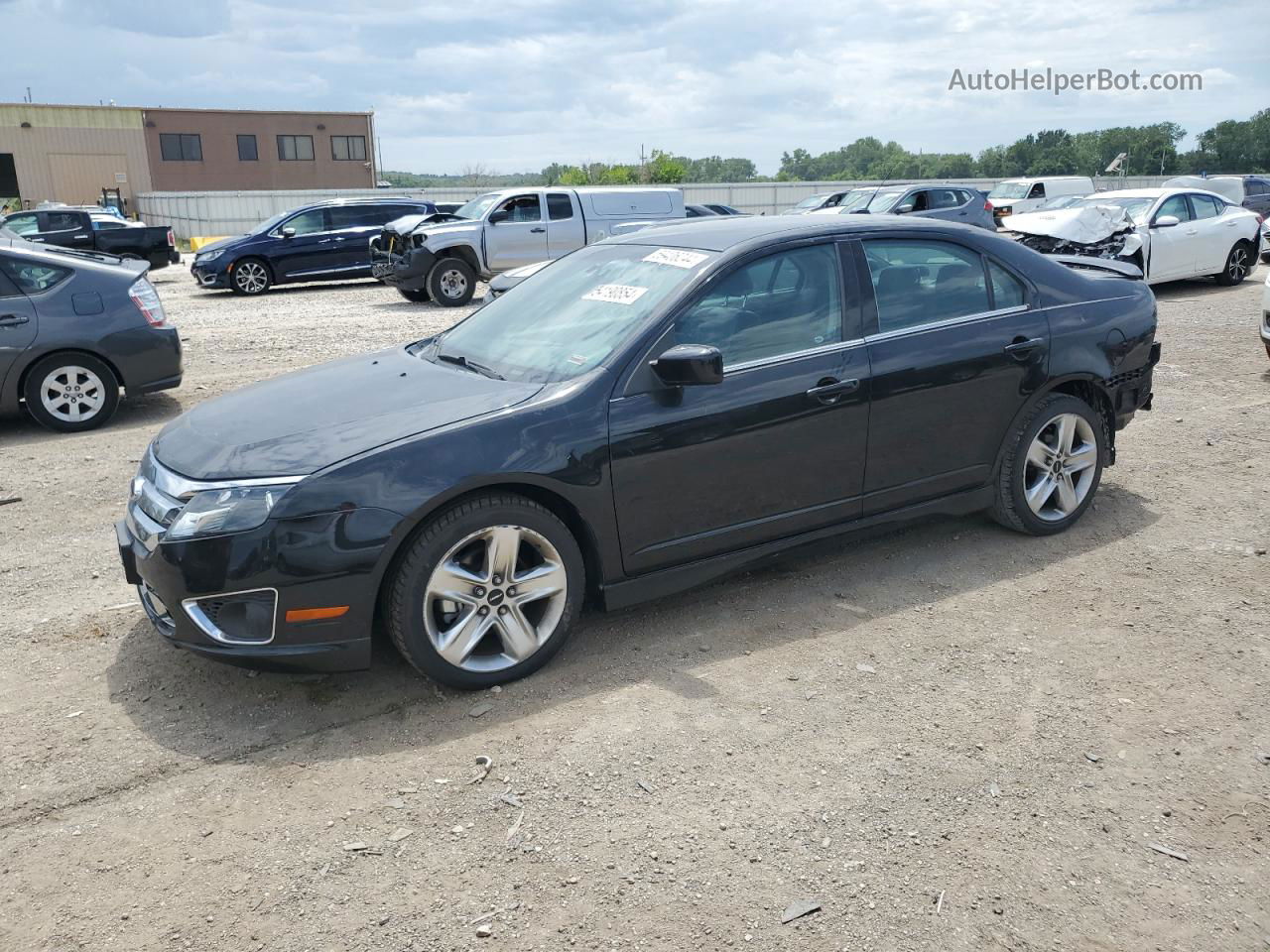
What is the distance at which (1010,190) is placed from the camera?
28672 mm

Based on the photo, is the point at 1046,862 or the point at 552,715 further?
the point at 552,715

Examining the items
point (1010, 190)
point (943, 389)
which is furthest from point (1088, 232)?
point (1010, 190)

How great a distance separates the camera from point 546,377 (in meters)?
4.32

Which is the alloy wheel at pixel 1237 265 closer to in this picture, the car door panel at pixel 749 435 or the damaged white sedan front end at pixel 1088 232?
the damaged white sedan front end at pixel 1088 232

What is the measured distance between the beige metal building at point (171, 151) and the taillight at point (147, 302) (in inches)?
1973

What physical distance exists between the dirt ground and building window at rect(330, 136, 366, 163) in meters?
62.1

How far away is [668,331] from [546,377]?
0.52 m

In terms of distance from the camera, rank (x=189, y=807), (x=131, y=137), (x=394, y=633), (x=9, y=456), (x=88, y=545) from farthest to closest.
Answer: (x=131, y=137) < (x=9, y=456) < (x=88, y=545) < (x=394, y=633) < (x=189, y=807)

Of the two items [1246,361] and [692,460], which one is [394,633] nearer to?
[692,460]

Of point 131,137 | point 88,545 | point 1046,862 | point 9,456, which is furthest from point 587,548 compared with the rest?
point 131,137

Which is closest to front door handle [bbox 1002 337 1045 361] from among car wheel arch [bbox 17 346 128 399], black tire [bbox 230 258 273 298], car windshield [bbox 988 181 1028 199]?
car wheel arch [bbox 17 346 128 399]

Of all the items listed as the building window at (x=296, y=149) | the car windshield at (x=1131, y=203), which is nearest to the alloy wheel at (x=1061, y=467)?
the car windshield at (x=1131, y=203)

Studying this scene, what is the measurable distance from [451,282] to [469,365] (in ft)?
41.5

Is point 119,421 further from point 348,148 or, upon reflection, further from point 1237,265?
point 348,148
